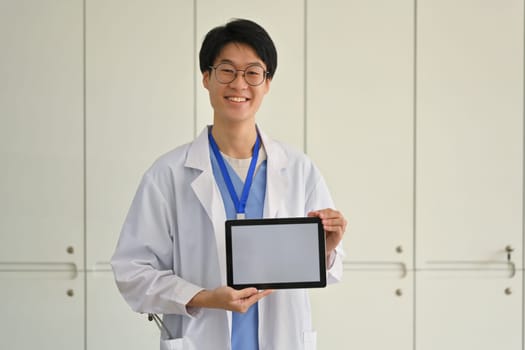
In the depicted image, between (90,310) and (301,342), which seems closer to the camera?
(301,342)

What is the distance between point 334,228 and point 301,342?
30 cm

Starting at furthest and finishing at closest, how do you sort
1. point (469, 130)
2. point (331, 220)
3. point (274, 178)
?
point (469, 130) < point (274, 178) < point (331, 220)

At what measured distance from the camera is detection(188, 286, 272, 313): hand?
154 cm

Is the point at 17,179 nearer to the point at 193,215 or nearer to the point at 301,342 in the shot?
the point at 193,215

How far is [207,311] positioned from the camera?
169cm

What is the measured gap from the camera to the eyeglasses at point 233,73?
5.59 ft

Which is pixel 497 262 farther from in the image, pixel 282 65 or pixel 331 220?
pixel 331 220

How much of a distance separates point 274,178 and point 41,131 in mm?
1433

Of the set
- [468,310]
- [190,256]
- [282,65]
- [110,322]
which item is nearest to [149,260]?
[190,256]

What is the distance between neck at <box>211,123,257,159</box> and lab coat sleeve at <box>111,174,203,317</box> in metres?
0.20

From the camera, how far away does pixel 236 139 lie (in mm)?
1772

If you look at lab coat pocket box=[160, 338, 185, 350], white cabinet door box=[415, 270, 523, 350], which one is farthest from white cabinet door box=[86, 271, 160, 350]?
lab coat pocket box=[160, 338, 185, 350]

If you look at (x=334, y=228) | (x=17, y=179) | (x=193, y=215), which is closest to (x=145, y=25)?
(x=17, y=179)

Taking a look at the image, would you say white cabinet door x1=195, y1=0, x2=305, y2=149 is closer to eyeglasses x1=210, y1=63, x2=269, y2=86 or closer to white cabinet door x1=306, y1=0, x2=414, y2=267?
white cabinet door x1=306, y1=0, x2=414, y2=267
